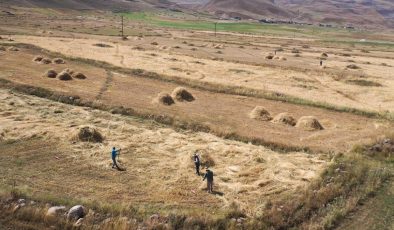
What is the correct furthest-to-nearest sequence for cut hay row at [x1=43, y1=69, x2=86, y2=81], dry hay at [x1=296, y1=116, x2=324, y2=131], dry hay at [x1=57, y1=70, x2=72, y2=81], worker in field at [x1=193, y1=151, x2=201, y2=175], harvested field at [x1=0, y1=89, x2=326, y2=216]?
cut hay row at [x1=43, y1=69, x2=86, y2=81]
dry hay at [x1=57, y1=70, x2=72, y2=81]
dry hay at [x1=296, y1=116, x2=324, y2=131]
worker in field at [x1=193, y1=151, x2=201, y2=175]
harvested field at [x1=0, y1=89, x2=326, y2=216]

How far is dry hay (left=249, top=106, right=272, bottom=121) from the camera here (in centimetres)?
3944

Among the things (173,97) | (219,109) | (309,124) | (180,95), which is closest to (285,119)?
(309,124)

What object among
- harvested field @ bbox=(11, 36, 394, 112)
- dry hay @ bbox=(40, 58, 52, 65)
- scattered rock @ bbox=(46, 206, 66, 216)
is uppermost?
dry hay @ bbox=(40, 58, 52, 65)

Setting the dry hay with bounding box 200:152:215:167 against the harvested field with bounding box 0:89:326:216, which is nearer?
the harvested field with bounding box 0:89:326:216

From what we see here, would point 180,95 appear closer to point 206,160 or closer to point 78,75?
point 78,75

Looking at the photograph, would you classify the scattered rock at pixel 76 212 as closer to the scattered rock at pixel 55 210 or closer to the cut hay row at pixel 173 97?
the scattered rock at pixel 55 210

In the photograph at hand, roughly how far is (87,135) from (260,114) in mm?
16836

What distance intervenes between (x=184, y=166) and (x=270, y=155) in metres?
6.72

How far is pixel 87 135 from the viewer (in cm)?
3052

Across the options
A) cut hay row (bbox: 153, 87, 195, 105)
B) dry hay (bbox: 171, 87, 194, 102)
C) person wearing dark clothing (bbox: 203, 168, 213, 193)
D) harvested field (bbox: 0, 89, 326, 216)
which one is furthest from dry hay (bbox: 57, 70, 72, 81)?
person wearing dark clothing (bbox: 203, 168, 213, 193)

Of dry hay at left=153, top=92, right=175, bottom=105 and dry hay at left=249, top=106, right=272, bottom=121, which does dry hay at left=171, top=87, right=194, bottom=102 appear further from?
dry hay at left=249, top=106, right=272, bottom=121

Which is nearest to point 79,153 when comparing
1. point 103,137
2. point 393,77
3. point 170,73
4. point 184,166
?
point 103,137

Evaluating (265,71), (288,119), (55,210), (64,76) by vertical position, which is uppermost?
(64,76)

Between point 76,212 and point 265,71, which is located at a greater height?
point 76,212
